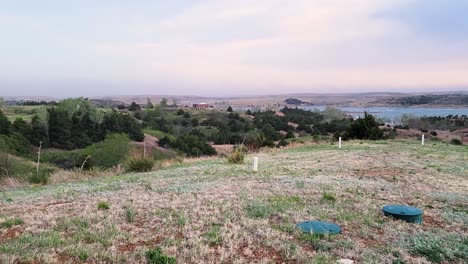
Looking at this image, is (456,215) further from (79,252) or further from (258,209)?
(79,252)

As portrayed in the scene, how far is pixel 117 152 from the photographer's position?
3716 cm

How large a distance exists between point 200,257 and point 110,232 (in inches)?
52.7

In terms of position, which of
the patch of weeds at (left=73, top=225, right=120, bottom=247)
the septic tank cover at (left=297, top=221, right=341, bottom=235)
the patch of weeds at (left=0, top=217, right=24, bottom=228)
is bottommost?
the septic tank cover at (left=297, top=221, right=341, bottom=235)

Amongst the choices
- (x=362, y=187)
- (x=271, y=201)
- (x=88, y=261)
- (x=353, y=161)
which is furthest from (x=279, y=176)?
(x=88, y=261)

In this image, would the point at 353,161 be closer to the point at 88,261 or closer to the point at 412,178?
the point at 412,178

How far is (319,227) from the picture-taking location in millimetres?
4734

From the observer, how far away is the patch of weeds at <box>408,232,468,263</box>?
4.04 meters

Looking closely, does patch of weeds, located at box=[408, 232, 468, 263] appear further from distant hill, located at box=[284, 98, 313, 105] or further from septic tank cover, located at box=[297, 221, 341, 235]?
distant hill, located at box=[284, 98, 313, 105]

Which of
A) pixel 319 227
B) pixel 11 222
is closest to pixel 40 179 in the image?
pixel 11 222

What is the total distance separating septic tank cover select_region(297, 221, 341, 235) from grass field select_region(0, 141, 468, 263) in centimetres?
12

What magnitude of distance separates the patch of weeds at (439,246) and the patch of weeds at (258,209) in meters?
1.93

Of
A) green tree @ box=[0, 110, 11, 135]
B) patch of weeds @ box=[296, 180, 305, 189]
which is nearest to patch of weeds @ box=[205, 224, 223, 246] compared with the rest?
patch of weeds @ box=[296, 180, 305, 189]

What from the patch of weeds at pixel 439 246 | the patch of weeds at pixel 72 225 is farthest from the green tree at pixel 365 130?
the patch of weeds at pixel 72 225

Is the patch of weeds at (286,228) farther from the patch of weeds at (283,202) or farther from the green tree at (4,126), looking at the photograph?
the green tree at (4,126)
